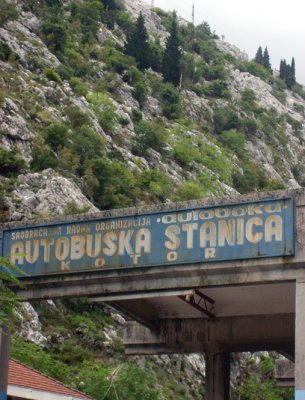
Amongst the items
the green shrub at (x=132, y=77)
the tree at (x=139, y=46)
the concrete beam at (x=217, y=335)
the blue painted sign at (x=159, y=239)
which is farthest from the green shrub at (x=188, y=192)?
the blue painted sign at (x=159, y=239)

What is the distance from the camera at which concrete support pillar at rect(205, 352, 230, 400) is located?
24.4 metres

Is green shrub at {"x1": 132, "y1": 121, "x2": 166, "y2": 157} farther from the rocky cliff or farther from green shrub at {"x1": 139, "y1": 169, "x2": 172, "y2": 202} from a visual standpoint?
green shrub at {"x1": 139, "y1": 169, "x2": 172, "y2": 202}

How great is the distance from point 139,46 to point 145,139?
25.6 m

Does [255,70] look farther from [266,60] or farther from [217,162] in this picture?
[217,162]

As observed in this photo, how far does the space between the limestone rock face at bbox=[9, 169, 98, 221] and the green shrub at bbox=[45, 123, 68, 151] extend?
20.1ft

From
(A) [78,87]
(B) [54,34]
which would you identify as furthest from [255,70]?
(A) [78,87]

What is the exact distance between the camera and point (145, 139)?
74.7 metres

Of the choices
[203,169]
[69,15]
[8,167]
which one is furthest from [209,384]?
[69,15]

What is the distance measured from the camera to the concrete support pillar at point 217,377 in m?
24.4

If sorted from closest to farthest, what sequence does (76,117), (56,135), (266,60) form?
(56,135) → (76,117) → (266,60)

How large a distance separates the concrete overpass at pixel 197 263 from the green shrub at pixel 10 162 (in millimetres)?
31255

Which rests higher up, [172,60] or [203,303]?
[172,60]

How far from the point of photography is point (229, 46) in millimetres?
145250

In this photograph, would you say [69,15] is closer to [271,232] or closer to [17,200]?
[17,200]
